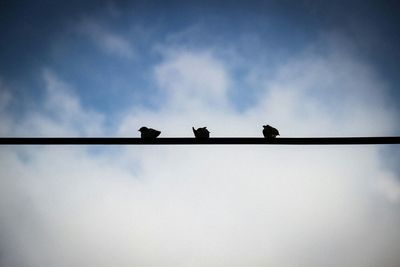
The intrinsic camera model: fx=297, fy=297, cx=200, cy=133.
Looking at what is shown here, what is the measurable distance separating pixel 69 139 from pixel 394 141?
4.17 metres

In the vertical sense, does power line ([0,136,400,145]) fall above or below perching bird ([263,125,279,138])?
below

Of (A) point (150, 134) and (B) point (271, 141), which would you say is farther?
(A) point (150, 134)

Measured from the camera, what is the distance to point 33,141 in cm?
389

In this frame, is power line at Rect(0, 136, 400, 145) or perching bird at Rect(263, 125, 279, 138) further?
perching bird at Rect(263, 125, 279, 138)

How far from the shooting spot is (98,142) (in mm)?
3877

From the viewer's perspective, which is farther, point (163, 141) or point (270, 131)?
point (270, 131)

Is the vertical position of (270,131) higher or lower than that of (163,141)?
higher

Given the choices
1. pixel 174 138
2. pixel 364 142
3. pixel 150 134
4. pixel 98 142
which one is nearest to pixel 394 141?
pixel 364 142

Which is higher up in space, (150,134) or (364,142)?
(150,134)

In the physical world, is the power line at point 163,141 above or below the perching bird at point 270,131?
below

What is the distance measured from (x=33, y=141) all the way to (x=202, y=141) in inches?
87.2

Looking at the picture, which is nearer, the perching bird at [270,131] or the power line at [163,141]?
the power line at [163,141]

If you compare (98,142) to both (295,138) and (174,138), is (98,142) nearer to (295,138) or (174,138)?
(174,138)

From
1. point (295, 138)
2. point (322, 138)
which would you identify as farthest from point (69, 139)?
point (322, 138)
